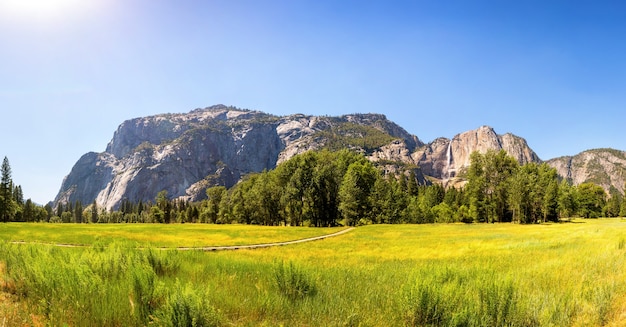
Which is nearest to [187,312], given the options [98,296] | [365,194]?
[98,296]

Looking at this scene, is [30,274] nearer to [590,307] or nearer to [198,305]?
[198,305]

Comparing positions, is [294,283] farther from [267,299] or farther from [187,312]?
[187,312]

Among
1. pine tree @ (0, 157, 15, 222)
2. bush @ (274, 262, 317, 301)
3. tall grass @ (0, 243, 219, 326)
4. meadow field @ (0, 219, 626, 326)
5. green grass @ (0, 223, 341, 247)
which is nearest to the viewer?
tall grass @ (0, 243, 219, 326)

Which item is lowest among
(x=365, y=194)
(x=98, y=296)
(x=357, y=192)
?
(x=365, y=194)

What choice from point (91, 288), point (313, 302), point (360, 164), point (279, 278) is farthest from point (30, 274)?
point (360, 164)

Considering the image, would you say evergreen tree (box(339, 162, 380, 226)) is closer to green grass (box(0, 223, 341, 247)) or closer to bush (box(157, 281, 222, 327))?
green grass (box(0, 223, 341, 247))

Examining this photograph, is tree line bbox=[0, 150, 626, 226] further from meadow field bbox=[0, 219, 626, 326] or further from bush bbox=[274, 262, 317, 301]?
bush bbox=[274, 262, 317, 301]

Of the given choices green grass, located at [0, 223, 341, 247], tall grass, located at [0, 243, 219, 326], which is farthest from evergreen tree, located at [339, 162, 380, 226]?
tall grass, located at [0, 243, 219, 326]

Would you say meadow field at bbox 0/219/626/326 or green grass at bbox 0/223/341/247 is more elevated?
meadow field at bbox 0/219/626/326

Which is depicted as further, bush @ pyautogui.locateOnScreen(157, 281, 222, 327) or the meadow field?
the meadow field

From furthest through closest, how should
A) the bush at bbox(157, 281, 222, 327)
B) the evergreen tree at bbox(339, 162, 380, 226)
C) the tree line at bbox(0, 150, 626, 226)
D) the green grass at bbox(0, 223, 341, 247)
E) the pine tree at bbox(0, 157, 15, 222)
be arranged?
the pine tree at bbox(0, 157, 15, 222), the tree line at bbox(0, 150, 626, 226), the evergreen tree at bbox(339, 162, 380, 226), the green grass at bbox(0, 223, 341, 247), the bush at bbox(157, 281, 222, 327)

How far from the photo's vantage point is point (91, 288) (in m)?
6.39

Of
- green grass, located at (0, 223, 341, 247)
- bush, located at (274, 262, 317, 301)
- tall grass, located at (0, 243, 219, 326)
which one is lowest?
green grass, located at (0, 223, 341, 247)

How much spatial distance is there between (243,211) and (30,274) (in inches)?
3611
